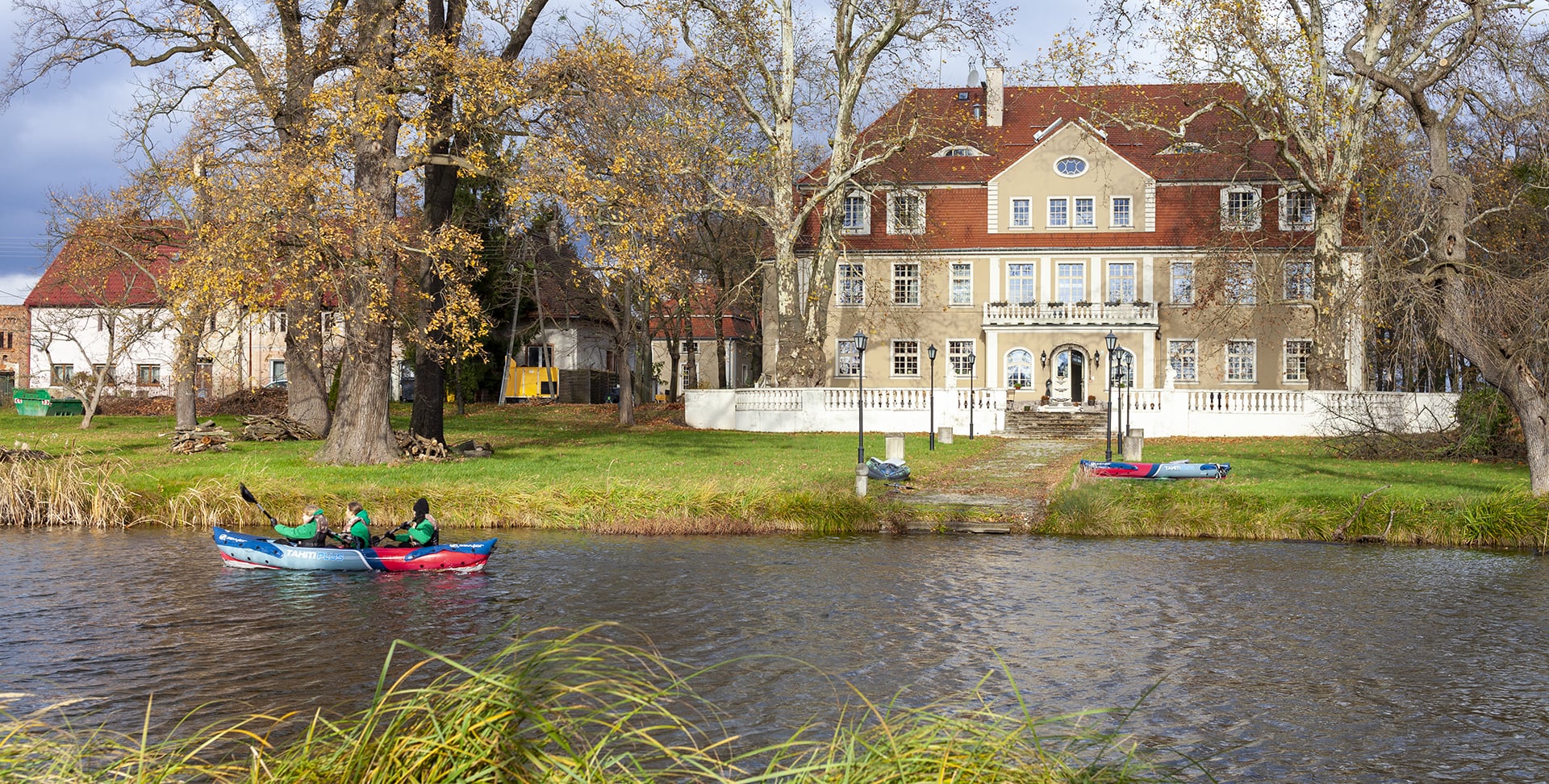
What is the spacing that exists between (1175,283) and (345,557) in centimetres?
3923

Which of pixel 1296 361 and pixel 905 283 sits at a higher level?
pixel 905 283

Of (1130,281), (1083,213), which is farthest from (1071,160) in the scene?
(1130,281)

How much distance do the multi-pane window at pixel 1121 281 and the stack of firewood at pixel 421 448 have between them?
29.7m

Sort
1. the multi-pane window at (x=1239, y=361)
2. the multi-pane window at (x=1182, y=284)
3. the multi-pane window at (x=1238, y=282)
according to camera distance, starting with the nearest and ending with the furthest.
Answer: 1. the multi-pane window at (x=1238, y=282)
2. the multi-pane window at (x=1182, y=284)
3. the multi-pane window at (x=1239, y=361)

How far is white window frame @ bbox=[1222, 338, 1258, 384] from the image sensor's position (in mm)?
49156

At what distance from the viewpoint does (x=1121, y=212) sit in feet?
164

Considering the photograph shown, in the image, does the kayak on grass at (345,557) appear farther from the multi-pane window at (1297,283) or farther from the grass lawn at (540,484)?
the multi-pane window at (1297,283)

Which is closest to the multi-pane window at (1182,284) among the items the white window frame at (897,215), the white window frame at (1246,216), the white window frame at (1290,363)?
the white window frame at (1246,216)

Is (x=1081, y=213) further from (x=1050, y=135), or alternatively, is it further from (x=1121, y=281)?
(x=1050, y=135)

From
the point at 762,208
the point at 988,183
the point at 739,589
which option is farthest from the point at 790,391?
the point at 739,589

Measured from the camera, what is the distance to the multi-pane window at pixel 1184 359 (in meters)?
49.4

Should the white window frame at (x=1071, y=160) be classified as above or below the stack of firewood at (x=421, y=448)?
above

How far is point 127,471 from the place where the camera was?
2433 centimetres

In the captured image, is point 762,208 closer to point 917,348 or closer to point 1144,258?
point 917,348
